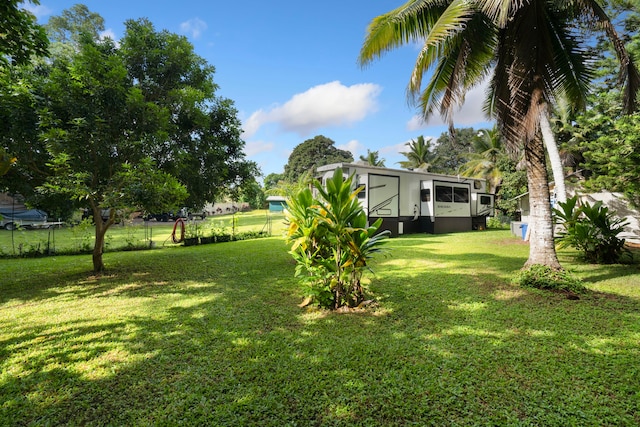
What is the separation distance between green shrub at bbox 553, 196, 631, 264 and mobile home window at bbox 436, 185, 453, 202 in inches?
290

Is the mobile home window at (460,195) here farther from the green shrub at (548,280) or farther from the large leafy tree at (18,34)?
the large leafy tree at (18,34)

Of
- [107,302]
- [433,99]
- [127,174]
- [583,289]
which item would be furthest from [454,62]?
[107,302]

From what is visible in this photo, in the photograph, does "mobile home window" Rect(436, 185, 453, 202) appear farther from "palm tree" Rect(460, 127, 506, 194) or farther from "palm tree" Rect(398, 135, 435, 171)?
"palm tree" Rect(398, 135, 435, 171)

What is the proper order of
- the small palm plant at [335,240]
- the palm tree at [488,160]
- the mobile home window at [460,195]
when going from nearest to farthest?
the small palm plant at [335,240] < the mobile home window at [460,195] < the palm tree at [488,160]

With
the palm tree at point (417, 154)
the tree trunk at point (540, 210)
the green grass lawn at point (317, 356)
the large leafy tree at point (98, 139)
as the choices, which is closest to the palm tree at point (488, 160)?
the palm tree at point (417, 154)

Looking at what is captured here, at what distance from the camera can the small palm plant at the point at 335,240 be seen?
3.99 metres

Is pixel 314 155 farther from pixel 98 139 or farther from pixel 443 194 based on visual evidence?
pixel 98 139

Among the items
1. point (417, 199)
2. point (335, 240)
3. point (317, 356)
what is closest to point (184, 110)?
point (335, 240)

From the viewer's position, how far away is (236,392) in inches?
93.7

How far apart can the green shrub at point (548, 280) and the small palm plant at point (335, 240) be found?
289cm

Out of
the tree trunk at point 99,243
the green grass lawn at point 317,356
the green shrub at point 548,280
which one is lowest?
the green grass lawn at point 317,356

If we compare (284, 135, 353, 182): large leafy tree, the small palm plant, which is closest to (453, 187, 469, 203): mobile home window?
the small palm plant

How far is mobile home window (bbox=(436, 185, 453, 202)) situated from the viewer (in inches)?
579

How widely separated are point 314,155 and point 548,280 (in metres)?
42.4
